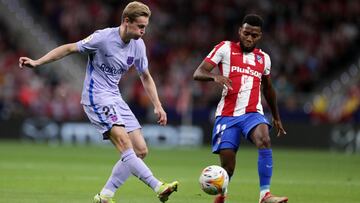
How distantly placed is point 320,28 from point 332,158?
28.3 ft

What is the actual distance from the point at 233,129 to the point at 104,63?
1.83m

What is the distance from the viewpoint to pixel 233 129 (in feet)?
36.5

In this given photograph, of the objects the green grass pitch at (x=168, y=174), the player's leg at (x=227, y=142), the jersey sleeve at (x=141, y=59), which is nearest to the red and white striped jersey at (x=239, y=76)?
the player's leg at (x=227, y=142)

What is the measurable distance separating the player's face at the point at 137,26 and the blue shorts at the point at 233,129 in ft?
5.50

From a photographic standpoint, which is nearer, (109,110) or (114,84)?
(109,110)

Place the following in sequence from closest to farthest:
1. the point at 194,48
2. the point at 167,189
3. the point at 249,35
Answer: the point at 167,189
the point at 249,35
the point at 194,48

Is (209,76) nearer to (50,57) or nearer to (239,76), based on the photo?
(239,76)

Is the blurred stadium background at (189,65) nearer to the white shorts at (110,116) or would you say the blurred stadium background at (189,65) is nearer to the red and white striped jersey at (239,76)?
the red and white striped jersey at (239,76)

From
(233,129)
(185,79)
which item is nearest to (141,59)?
(233,129)

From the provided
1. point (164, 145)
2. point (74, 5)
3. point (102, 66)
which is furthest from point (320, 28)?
point (102, 66)

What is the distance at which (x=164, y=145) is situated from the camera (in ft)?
93.0

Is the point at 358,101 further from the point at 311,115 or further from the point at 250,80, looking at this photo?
the point at 250,80

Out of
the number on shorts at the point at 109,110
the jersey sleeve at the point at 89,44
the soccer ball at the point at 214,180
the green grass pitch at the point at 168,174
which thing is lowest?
the green grass pitch at the point at 168,174

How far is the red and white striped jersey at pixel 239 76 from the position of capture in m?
11.2
